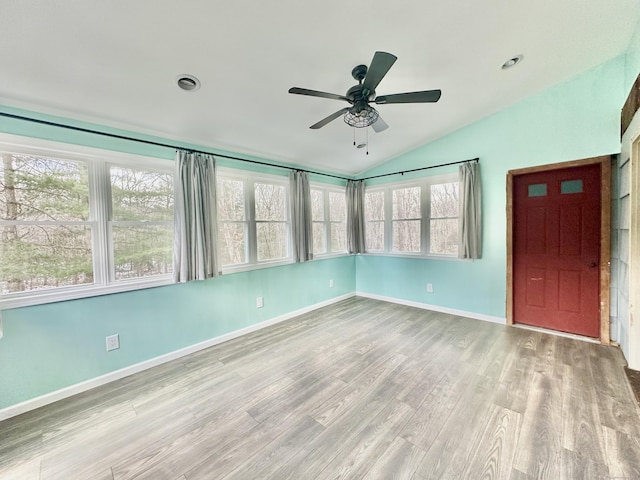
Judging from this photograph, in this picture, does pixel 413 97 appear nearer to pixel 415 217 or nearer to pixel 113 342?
pixel 415 217

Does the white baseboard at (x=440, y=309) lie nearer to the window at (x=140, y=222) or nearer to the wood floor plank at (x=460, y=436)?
the wood floor plank at (x=460, y=436)

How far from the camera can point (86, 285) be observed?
2363 millimetres

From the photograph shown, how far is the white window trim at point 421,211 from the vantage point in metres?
4.06

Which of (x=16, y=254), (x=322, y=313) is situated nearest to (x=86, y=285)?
(x=16, y=254)

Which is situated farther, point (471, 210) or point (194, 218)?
point (471, 210)

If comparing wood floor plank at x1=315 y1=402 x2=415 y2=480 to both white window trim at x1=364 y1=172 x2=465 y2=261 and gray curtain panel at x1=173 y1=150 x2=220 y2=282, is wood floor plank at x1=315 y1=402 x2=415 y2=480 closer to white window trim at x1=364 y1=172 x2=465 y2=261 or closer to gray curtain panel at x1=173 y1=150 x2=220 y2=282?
gray curtain panel at x1=173 y1=150 x2=220 y2=282

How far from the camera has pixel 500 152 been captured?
351cm

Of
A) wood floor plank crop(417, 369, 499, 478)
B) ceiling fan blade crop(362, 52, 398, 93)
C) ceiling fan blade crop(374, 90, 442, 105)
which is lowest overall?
wood floor plank crop(417, 369, 499, 478)

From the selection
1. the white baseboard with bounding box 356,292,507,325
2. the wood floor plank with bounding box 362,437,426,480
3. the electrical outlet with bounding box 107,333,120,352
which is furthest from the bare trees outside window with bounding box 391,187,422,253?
the electrical outlet with bounding box 107,333,120,352

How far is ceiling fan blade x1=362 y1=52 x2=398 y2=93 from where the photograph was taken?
1604 millimetres

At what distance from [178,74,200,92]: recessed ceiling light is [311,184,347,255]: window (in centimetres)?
249

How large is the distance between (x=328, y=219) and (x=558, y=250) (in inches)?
128

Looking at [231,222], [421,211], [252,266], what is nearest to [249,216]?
[231,222]

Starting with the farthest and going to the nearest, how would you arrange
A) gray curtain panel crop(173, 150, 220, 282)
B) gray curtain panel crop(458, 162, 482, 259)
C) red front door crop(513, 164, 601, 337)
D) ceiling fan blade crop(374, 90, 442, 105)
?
gray curtain panel crop(458, 162, 482, 259)
red front door crop(513, 164, 601, 337)
gray curtain panel crop(173, 150, 220, 282)
ceiling fan blade crop(374, 90, 442, 105)
